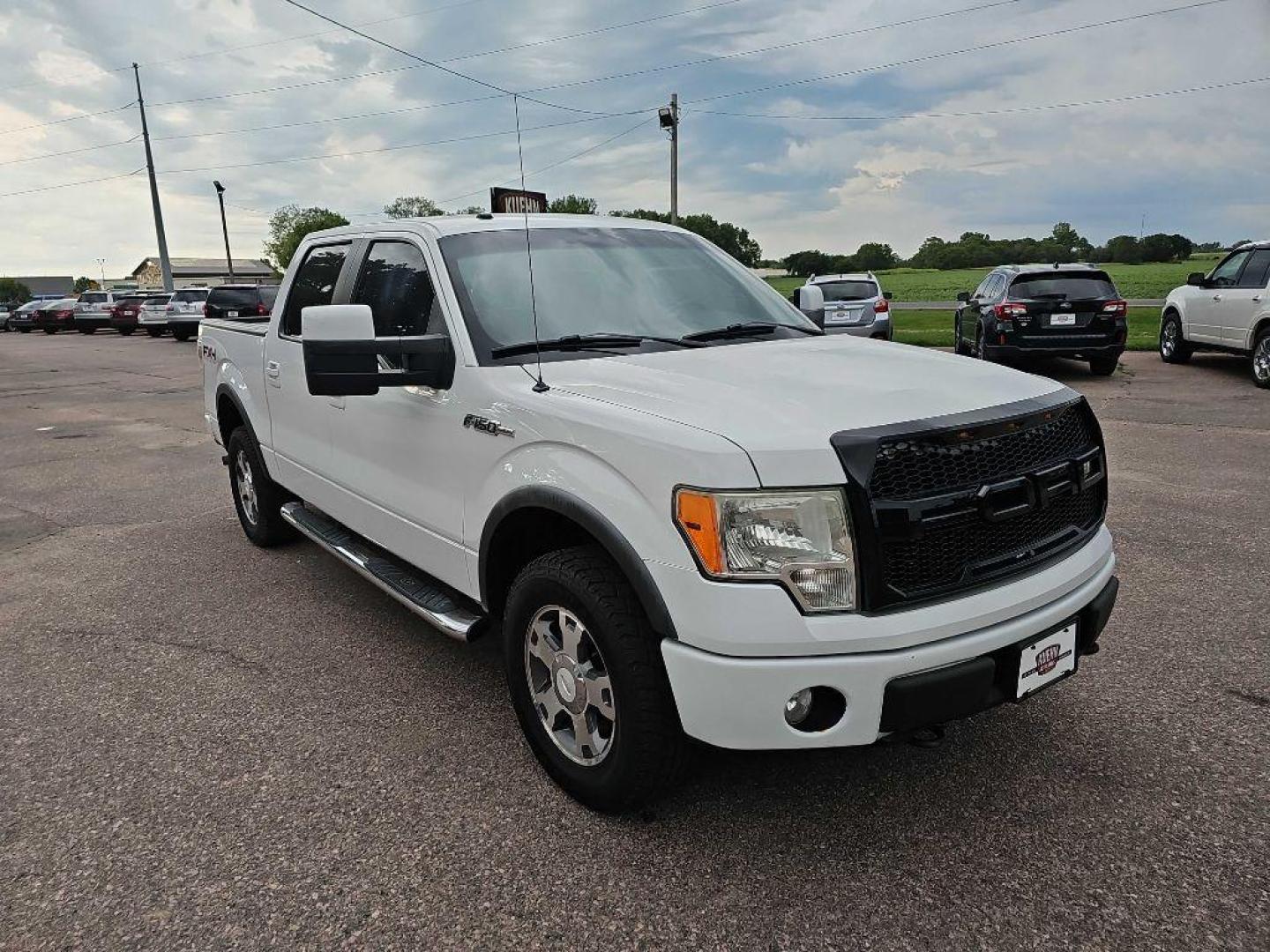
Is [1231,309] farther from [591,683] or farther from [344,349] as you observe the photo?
[344,349]

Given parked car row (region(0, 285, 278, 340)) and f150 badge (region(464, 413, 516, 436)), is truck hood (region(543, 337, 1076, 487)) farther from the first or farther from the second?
parked car row (region(0, 285, 278, 340))

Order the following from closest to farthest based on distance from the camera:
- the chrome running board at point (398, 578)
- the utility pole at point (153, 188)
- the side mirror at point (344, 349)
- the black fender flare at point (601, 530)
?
the black fender flare at point (601, 530)
the side mirror at point (344, 349)
the chrome running board at point (398, 578)
the utility pole at point (153, 188)

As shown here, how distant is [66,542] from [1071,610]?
605 cm

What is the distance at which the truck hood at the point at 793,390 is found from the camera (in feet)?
7.26

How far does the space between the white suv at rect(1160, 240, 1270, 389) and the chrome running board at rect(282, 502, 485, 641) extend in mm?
12146

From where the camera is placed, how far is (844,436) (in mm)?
2225

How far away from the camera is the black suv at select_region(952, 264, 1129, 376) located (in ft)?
40.6

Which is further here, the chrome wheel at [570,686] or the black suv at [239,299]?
the black suv at [239,299]

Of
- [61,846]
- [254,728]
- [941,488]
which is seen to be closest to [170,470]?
[254,728]

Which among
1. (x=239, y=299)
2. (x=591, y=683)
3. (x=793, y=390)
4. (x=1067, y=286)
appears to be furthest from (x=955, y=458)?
(x=239, y=299)

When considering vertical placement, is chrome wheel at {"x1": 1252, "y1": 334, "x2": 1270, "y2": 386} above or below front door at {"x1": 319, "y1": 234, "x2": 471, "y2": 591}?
below

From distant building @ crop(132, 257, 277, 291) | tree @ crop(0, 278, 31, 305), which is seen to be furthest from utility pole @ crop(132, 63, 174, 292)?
tree @ crop(0, 278, 31, 305)

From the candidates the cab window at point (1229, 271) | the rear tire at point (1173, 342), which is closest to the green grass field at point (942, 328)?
Result: the rear tire at point (1173, 342)

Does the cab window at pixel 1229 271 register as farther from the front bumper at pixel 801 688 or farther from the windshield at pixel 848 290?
the front bumper at pixel 801 688
